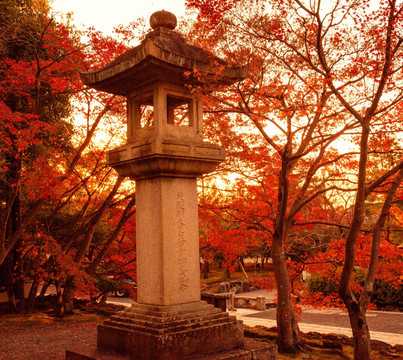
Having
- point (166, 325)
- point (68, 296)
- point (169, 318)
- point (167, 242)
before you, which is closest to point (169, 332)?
point (166, 325)

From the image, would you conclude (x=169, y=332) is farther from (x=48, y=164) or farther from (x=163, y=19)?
(x=48, y=164)

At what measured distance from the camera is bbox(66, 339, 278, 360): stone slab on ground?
5.56 m

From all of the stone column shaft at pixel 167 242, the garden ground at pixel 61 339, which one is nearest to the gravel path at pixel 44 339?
the garden ground at pixel 61 339

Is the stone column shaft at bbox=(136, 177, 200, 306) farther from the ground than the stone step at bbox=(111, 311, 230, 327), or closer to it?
farther from the ground

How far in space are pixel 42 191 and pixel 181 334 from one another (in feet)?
24.2

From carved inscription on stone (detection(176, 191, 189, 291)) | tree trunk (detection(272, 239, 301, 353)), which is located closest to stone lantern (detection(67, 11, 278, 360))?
carved inscription on stone (detection(176, 191, 189, 291))

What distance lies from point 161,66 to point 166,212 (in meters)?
2.14

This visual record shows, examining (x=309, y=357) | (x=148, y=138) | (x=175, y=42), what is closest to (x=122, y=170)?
(x=148, y=138)

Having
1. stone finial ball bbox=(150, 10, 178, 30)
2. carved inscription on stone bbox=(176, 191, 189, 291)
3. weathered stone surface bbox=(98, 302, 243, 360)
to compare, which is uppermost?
stone finial ball bbox=(150, 10, 178, 30)

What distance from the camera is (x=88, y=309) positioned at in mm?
16875

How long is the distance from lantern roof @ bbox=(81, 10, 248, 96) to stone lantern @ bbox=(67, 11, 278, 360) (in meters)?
0.02

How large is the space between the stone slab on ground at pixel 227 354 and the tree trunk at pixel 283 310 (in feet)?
14.6

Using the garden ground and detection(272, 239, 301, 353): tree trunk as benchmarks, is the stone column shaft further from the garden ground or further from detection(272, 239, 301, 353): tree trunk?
detection(272, 239, 301, 353): tree trunk

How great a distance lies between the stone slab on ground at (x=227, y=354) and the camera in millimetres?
5559
